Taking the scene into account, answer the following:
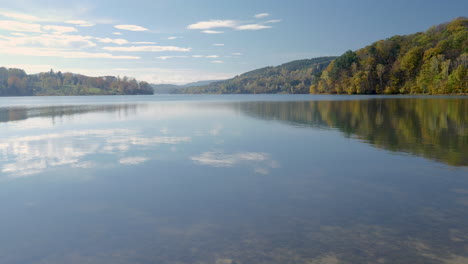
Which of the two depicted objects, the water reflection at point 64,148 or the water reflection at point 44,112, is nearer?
the water reflection at point 64,148

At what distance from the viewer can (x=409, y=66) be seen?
376 feet

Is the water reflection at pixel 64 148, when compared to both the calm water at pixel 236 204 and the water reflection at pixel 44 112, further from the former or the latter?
the water reflection at pixel 44 112

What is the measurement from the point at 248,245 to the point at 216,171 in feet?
16.5

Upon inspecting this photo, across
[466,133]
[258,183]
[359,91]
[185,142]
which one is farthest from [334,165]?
[359,91]

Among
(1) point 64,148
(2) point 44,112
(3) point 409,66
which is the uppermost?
(3) point 409,66

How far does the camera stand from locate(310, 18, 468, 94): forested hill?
94481 millimetres

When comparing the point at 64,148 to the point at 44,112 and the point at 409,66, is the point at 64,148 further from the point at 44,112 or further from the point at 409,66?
the point at 409,66

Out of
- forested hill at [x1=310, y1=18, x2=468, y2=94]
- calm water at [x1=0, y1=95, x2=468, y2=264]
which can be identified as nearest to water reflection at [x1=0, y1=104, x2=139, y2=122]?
calm water at [x1=0, y1=95, x2=468, y2=264]

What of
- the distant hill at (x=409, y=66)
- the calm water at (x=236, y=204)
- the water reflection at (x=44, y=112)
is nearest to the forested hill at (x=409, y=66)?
the distant hill at (x=409, y=66)

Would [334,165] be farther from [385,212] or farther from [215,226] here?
[215,226]

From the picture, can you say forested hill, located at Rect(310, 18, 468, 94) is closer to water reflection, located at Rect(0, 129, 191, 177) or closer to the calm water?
the calm water

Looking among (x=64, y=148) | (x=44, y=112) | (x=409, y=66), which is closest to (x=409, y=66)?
(x=409, y=66)

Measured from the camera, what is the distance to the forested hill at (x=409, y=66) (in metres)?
94.5

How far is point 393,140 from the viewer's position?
→ 1495cm
